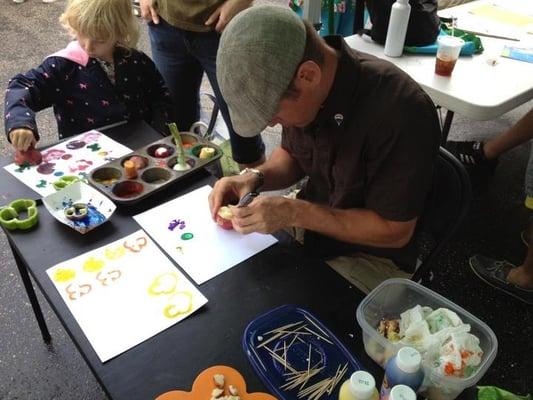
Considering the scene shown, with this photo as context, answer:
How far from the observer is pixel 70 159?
4.75 ft

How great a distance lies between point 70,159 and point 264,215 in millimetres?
711

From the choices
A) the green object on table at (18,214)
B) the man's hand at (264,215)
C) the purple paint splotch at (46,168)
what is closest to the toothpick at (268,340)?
the man's hand at (264,215)

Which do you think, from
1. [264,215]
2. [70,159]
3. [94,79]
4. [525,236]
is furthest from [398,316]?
[525,236]

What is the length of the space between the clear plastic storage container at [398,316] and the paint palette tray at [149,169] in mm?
657

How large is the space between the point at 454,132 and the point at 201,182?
221cm

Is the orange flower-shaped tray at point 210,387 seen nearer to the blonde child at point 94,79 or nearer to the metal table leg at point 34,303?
the metal table leg at point 34,303

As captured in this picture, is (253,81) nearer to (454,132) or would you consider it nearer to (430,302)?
(430,302)

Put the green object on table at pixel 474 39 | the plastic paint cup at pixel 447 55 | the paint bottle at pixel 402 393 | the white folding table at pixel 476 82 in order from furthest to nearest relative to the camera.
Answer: the green object on table at pixel 474 39, the plastic paint cup at pixel 447 55, the white folding table at pixel 476 82, the paint bottle at pixel 402 393

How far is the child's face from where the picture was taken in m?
1.62

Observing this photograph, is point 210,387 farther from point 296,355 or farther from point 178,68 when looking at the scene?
point 178,68

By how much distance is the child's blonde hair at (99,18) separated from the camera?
156cm

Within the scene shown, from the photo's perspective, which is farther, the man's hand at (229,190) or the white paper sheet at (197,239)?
the man's hand at (229,190)

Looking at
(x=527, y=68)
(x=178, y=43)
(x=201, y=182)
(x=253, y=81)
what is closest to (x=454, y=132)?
(x=527, y=68)

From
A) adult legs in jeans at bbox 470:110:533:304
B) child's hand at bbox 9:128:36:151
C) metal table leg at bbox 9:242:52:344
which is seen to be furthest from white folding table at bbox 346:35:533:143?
metal table leg at bbox 9:242:52:344
